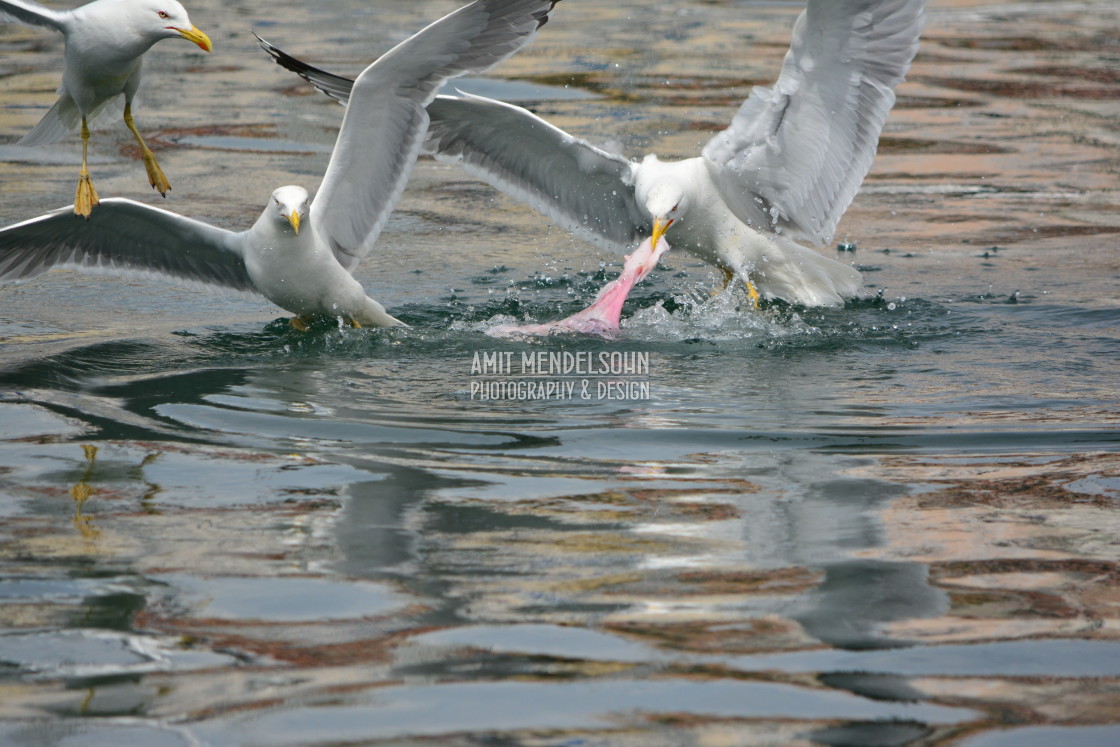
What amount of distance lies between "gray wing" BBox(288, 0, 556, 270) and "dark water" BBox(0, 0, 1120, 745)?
68 centimetres

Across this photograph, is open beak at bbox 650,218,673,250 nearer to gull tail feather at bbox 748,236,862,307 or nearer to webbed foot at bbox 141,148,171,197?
gull tail feather at bbox 748,236,862,307

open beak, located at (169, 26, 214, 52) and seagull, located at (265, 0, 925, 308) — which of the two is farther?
seagull, located at (265, 0, 925, 308)

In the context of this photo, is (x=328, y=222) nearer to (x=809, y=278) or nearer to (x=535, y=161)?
(x=535, y=161)

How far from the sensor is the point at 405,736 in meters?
2.80

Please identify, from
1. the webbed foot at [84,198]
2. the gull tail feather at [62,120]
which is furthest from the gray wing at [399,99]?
the gull tail feather at [62,120]

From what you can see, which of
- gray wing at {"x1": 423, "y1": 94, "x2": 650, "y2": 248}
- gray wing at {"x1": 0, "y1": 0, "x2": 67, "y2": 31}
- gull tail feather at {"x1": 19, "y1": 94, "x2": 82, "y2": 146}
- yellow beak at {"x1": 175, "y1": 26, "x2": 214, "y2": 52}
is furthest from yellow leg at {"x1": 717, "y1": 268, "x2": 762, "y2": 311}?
gray wing at {"x1": 0, "y1": 0, "x2": 67, "y2": 31}

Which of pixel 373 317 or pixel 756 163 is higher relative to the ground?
pixel 756 163

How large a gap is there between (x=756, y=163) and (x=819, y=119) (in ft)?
1.33

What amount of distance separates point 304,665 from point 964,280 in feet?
19.0

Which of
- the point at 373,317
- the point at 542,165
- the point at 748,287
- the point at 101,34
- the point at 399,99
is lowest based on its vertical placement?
the point at 373,317

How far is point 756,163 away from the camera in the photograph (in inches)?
288

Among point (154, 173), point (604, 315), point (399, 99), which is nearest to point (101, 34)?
point (154, 173)

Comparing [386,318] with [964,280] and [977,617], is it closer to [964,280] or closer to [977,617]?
[964,280]

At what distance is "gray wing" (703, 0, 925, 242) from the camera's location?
6730 millimetres
